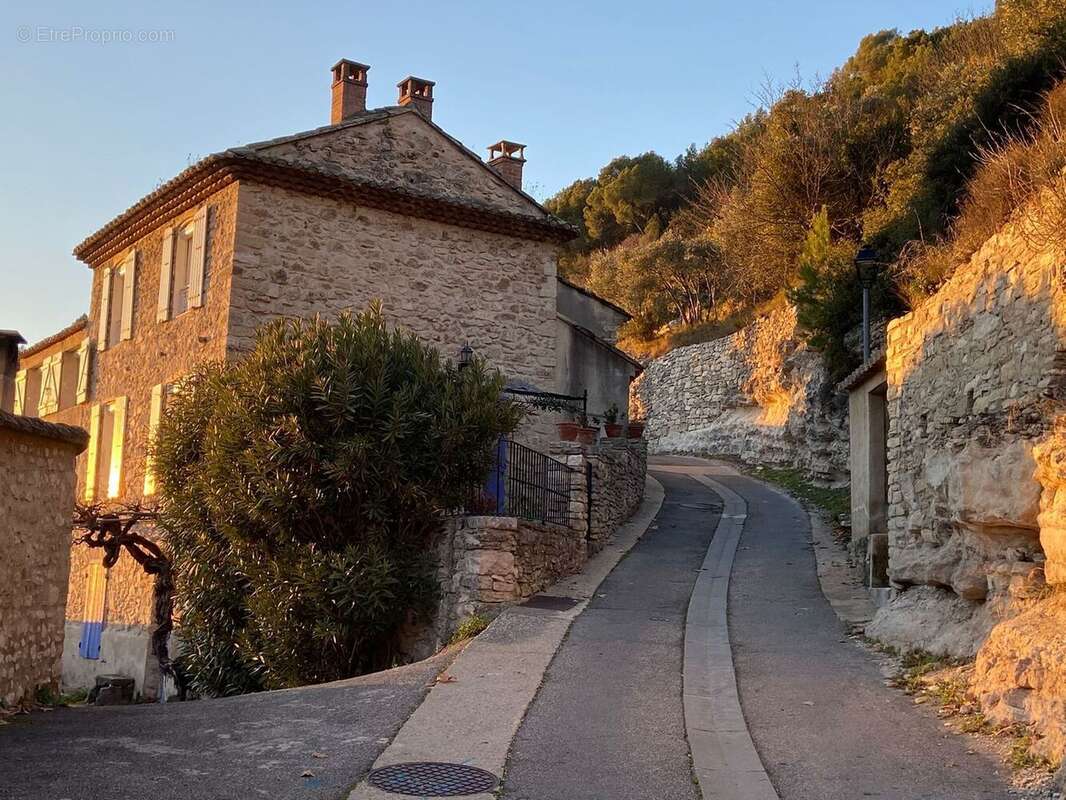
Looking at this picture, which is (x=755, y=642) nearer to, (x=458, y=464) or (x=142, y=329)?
(x=458, y=464)

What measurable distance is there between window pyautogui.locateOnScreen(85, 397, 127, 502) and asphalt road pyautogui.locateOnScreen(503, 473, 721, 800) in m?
10.2

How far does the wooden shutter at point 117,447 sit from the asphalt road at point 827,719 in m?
11.9

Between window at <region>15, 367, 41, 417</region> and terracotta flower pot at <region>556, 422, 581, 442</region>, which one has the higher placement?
window at <region>15, 367, 41, 417</region>

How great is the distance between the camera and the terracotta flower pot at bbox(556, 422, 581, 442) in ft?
54.6

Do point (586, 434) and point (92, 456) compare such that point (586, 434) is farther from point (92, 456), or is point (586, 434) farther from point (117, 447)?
point (92, 456)

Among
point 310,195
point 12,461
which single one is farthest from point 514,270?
point 12,461

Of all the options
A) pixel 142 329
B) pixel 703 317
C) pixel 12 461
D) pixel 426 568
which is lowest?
pixel 426 568

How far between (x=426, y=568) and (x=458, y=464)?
1.39 metres

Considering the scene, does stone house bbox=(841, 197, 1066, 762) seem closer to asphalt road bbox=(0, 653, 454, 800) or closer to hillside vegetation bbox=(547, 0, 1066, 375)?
hillside vegetation bbox=(547, 0, 1066, 375)

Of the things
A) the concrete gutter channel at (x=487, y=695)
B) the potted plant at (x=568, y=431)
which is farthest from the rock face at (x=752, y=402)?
the concrete gutter channel at (x=487, y=695)

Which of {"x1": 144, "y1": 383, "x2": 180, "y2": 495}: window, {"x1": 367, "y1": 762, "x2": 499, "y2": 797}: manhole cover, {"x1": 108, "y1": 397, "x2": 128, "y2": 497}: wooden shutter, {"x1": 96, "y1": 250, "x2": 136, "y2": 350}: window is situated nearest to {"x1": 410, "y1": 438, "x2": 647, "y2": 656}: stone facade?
{"x1": 367, "y1": 762, "x2": 499, "y2": 797}: manhole cover

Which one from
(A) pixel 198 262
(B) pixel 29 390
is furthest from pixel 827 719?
(B) pixel 29 390

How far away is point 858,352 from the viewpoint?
2067 centimetres

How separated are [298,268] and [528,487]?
209 inches
